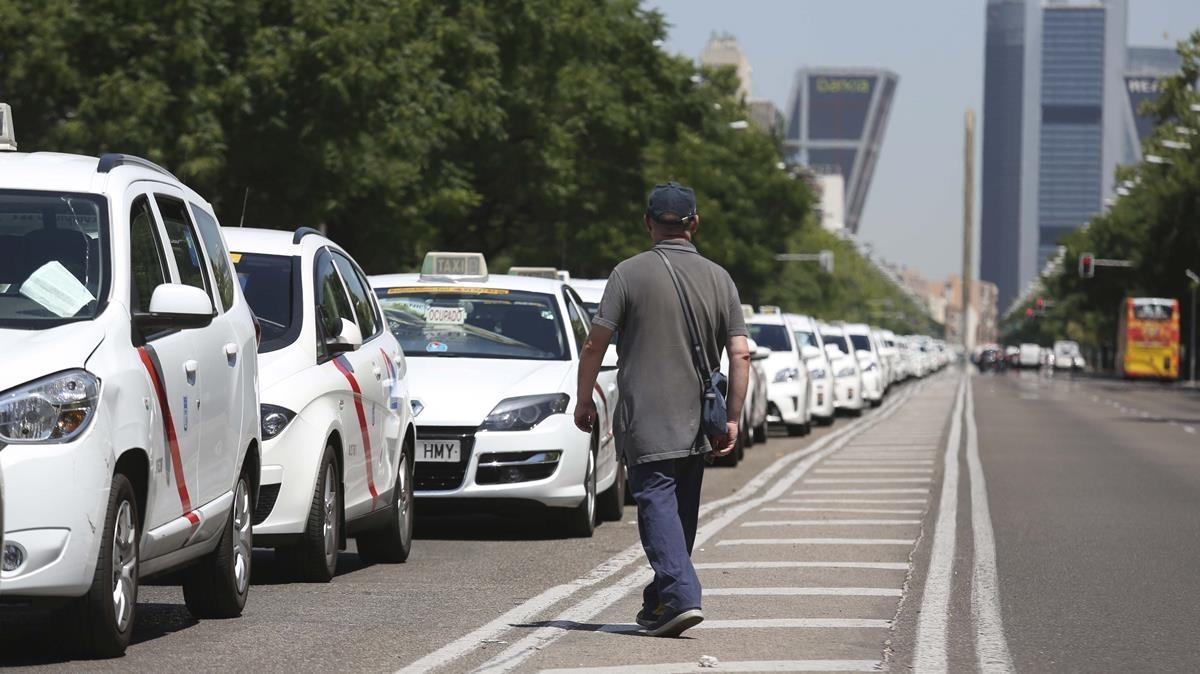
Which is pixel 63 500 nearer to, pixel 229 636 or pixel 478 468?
pixel 229 636

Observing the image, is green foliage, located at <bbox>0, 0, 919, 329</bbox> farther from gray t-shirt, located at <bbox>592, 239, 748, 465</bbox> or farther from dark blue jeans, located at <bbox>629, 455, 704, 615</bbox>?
dark blue jeans, located at <bbox>629, 455, 704, 615</bbox>

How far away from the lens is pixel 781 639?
879 cm

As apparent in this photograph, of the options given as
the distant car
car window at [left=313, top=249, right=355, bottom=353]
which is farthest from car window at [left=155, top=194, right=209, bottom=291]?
the distant car

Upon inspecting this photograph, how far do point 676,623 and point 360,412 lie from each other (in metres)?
2.97

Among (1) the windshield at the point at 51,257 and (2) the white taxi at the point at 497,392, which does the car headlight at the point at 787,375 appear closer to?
(2) the white taxi at the point at 497,392

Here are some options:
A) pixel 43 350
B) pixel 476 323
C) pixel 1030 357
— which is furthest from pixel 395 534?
pixel 1030 357

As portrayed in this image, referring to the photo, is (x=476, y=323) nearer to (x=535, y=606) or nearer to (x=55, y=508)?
(x=535, y=606)

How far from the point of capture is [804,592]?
10.6 metres

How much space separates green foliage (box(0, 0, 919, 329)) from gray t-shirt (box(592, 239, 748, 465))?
78.9 ft

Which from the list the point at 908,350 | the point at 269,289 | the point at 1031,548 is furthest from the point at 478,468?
the point at 908,350

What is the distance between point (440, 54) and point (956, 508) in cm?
2390

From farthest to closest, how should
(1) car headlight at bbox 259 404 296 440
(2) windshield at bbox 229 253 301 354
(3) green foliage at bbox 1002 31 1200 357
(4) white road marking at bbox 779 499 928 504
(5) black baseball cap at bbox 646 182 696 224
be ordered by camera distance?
(3) green foliage at bbox 1002 31 1200 357 → (4) white road marking at bbox 779 499 928 504 → (2) windshield at bbox 229 253 301 354 → (1) car headlight at bbox 259 404 296 440 → (5) black baseball cap at bbox 646 182 696 224

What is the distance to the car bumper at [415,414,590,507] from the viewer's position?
1307 cm

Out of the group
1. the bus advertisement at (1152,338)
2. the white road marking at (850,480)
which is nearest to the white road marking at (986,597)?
the white road marking at (850,480)
